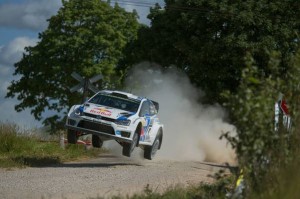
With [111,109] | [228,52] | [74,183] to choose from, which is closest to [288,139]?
[74,183]

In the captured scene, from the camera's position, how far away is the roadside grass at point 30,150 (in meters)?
19.9

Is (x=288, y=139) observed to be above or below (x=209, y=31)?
below

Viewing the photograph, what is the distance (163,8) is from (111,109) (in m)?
23.5

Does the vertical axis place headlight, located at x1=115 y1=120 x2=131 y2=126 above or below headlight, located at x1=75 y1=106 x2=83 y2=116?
below

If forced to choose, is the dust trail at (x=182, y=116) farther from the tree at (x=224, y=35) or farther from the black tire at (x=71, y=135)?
the black tire at (x=71, y=135)

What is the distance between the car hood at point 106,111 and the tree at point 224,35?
16.7 metres

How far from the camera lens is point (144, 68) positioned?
42.6 m

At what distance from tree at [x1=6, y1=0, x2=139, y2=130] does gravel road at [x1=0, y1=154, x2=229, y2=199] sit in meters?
29.1

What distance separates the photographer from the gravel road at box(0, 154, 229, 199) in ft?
42.5

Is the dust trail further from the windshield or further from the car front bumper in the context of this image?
the car front bumper

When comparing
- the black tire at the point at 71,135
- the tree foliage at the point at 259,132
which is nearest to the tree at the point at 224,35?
the black tire at the point at 71,135

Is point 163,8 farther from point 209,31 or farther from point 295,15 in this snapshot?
point 295,15

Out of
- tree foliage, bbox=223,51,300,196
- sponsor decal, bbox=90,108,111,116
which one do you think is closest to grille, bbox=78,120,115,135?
sponsor decal, bbox=90,108,111,116

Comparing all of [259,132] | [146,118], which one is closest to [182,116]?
[146,118]
